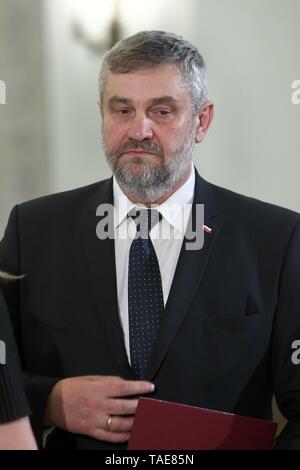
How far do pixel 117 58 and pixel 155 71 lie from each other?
0.25 feet

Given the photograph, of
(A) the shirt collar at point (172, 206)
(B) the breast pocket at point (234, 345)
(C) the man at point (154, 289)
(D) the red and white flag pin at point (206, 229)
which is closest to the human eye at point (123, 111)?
(C) the man at point (154, 289)

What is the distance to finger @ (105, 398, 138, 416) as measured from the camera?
4.06 feet

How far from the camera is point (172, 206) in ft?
4.57

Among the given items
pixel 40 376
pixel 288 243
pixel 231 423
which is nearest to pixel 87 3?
pixel 288 243

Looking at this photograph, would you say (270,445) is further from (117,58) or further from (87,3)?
(87,3)

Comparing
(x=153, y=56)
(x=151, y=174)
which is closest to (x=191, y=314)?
(x=151, y=174)

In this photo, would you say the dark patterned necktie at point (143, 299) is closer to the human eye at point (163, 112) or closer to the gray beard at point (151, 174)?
the gray beard at point (151, 174)

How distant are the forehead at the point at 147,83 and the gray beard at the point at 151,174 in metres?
0.09

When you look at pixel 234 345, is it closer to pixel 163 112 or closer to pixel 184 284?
pixel 184 284

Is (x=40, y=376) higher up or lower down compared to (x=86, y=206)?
lower down

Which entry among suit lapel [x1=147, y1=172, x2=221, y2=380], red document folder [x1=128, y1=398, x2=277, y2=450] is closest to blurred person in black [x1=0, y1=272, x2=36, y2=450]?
red document folder [x1=128, y1=398, x2=277, y2=450]

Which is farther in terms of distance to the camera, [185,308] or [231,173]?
[231,173]

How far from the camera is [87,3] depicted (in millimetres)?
1852

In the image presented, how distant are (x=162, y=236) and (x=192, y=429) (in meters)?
0.37
